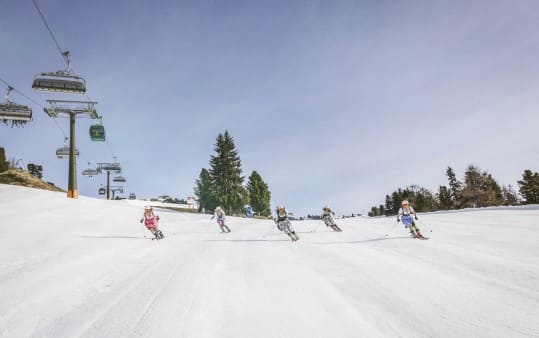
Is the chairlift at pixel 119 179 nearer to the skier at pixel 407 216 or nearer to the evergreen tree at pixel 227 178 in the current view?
the evergreen tree at pixel 227 178

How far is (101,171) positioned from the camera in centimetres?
4622

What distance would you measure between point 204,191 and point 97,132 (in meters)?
31.2

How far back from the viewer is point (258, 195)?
65.9 m

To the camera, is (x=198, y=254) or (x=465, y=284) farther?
(x=198, y=254)

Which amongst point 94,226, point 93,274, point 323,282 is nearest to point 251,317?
point 323,282

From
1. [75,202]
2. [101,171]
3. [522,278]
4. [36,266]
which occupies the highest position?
[101,171]

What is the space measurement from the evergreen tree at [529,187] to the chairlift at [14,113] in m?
89.5

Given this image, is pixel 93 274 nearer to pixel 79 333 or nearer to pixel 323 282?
pixel 79 333

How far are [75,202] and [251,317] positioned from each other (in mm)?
25828

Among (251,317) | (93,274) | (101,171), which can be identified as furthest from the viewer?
(101,171)

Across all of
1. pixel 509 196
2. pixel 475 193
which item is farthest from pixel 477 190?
pixel 509 196

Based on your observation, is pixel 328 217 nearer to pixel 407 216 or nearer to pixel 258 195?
pixel 407 216

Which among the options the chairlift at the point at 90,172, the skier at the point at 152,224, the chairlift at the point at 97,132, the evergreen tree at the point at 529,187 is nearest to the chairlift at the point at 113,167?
the chairlift at the point at 90,172

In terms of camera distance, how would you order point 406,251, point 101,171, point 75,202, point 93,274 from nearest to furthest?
point 93,274 < point 406,251 < point 75,202 < point 101,171
